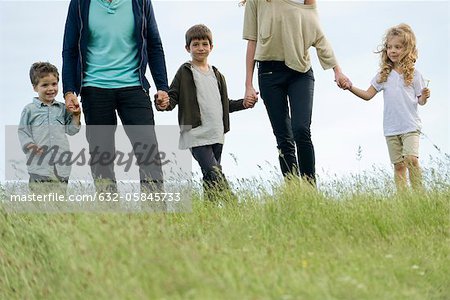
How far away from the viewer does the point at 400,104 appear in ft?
28.8

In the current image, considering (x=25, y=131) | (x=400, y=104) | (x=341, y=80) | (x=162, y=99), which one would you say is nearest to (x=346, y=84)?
(x=341, y=80)

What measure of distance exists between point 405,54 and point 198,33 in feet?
7.52

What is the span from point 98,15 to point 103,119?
929mm

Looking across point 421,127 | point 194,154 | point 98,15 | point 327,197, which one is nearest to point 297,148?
point 327,197

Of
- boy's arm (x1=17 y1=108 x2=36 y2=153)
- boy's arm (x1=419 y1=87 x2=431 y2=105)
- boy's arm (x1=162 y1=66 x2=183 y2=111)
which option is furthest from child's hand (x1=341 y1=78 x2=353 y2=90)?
boy's arm (x1=17 y1=108 x2=36 y2=153)

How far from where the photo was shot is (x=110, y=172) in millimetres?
7711

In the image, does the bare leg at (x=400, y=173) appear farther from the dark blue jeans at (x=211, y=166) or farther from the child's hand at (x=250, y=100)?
the dark blue jeans at (x=211, y=166)

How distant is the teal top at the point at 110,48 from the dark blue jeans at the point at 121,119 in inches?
3.3

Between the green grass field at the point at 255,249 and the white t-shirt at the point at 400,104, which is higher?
the white t-shirt at the point at 400,104

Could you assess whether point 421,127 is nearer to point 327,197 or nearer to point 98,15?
point 327,197

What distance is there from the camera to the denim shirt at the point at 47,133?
820cm

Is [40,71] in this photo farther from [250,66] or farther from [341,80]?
[341,80]

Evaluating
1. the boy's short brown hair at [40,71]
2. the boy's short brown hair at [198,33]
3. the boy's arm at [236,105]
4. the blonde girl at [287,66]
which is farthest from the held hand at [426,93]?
the boy's short brown hair at [40,71]

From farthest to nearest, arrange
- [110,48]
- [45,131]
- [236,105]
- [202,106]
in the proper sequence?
[236,105]
[202,106]
[45,131]
[110,48]
